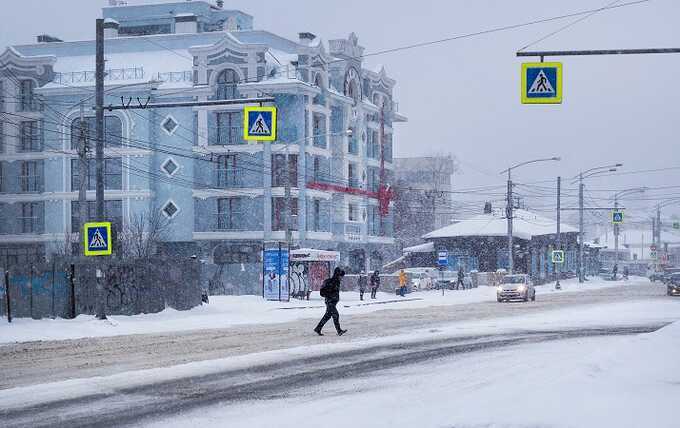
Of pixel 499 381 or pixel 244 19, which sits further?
pixel 244 19

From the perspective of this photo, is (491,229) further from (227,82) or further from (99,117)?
(99,117)

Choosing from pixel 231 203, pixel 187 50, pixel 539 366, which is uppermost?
pixel 187 50

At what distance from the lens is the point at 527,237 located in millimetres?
83875

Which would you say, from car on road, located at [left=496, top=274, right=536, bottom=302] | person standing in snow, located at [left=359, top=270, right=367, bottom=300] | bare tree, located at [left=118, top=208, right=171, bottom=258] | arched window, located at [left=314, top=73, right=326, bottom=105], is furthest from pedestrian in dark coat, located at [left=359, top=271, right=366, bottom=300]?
arched window, located at [left=314, top=73, right=326, bottom=105]

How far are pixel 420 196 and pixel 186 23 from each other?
166 ft

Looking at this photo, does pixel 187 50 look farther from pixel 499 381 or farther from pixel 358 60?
pixel 499 381

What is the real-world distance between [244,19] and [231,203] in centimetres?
2109

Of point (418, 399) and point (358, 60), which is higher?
point (358, 60)

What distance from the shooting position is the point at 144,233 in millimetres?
67750

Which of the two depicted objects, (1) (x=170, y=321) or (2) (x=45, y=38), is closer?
(1) (x=170, y=321)

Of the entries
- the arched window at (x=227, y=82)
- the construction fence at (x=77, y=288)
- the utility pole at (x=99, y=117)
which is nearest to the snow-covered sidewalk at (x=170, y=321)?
the construction fence at (x=77, y=288)

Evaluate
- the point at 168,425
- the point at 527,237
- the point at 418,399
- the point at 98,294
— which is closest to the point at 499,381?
the point at 418,399

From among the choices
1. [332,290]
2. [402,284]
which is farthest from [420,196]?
[332,290]

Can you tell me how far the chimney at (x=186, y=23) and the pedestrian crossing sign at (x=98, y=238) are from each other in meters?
50.5
